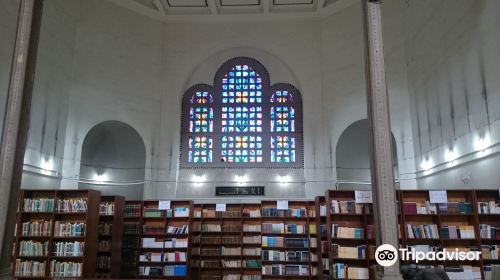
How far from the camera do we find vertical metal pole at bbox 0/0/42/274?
554 centimetres

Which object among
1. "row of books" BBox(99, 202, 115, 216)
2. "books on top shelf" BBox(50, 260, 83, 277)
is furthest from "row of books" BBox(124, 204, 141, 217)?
"books on top shelf" BBox(50, 260, 83, 277)

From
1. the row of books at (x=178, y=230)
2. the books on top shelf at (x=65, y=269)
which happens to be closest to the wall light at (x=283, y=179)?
the row of books at (x=178, y=230)

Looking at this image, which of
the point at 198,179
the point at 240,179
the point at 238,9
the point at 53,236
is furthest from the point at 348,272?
the point at 238,9

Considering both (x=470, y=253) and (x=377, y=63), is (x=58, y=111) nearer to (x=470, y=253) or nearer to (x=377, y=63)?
(x=377, y=63)

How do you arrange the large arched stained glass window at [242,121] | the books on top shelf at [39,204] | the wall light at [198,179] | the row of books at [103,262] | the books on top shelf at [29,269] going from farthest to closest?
the large arched stained glass window at [242,121]
the wall light at [198,179]
the row of books at [103,262]
the books on top shelf at [39,204]
the books on top shelf at [29,269]

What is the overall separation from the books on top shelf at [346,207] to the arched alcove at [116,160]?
29.3 ft

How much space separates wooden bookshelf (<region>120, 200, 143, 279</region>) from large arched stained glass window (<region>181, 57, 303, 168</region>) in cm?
477

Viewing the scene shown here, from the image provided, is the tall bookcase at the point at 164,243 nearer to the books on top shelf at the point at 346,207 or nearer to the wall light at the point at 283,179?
the books on top shelf at the point at 346,207

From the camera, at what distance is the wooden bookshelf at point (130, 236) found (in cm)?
1028

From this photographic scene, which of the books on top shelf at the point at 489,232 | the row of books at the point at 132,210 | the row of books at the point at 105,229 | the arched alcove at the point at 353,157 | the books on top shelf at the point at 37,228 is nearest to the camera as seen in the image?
the books on top shelf at the point at 489,232

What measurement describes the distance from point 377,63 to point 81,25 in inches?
460

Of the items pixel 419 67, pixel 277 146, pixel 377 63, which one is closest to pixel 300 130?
pixel 277 146

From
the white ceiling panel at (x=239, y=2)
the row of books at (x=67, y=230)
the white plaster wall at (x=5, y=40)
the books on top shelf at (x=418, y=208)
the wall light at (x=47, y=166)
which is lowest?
the row of books at (x=67, y=230)

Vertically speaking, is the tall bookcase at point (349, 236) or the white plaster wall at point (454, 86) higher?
the white plaster wall at point (454, 86)
